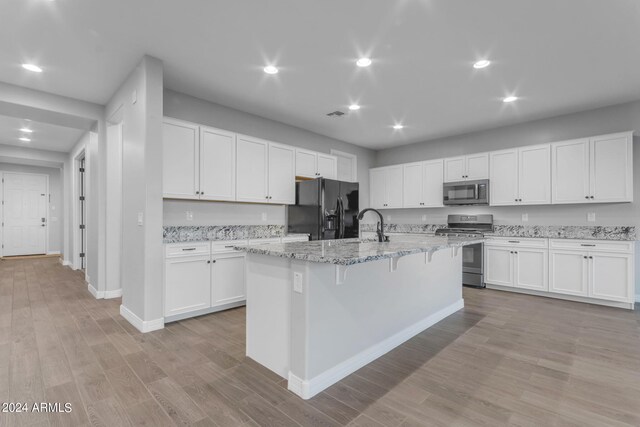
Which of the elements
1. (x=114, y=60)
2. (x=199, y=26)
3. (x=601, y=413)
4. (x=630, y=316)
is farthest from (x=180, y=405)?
(x=630, y=316)

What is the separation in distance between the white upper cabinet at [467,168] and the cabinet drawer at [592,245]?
4.72ft

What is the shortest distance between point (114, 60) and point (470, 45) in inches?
133

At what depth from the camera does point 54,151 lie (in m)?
7.39

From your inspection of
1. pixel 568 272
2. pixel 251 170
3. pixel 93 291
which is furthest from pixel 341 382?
pixel 93 291

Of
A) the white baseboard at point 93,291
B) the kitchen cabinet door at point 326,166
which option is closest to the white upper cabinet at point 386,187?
the kitchen cabinet door at point 326,166

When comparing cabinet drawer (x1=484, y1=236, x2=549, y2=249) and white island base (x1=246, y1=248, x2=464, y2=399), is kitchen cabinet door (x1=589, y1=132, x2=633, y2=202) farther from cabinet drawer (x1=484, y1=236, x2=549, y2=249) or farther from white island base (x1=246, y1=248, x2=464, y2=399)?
white island base (x1=246, y1=248, x2=464, y2=399)

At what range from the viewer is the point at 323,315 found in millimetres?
2070

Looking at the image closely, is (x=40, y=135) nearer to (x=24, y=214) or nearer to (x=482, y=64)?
(x=24, y=214)

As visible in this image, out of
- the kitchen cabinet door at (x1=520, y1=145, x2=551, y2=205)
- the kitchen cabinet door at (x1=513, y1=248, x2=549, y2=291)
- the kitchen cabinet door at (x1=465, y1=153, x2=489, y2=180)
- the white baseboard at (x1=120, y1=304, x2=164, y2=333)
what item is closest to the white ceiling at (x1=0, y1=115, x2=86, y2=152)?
the white baseboard at (x1=120, y1=304, x2=164, y2=333)

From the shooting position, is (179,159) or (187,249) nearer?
(187,249)

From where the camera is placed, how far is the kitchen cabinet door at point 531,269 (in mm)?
4496

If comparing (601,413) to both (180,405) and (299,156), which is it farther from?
(299,156)

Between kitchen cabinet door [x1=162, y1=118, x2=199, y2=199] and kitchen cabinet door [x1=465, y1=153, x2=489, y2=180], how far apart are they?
4.32 metres

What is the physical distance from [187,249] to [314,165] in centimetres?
246
